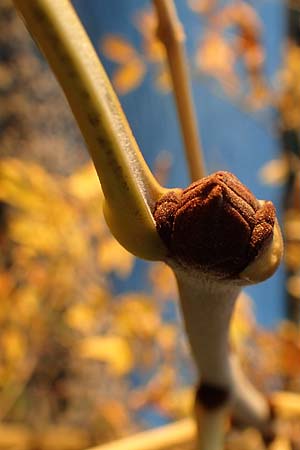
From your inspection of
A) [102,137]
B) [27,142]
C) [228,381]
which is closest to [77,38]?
[102,137]

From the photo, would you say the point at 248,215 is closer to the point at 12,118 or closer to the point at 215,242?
the point at 215,242

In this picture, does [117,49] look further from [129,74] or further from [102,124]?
[102,124]

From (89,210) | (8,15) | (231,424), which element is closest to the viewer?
(231,424)

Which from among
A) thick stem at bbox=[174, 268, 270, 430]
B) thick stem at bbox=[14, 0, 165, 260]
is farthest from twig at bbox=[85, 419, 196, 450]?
thick stem at bbox=[14, 0, 165, 260]

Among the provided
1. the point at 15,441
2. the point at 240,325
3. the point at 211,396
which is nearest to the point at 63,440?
the point at 15,441

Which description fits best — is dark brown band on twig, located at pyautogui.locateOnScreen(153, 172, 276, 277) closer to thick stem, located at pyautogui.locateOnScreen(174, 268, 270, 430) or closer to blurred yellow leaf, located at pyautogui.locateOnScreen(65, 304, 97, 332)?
thick stem, located at pyautogui.locateOnScreen(174, 268, 270, 430)

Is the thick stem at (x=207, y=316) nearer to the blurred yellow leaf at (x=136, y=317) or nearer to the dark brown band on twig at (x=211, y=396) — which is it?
the dark brown band on twig at (x=211, y=396)
